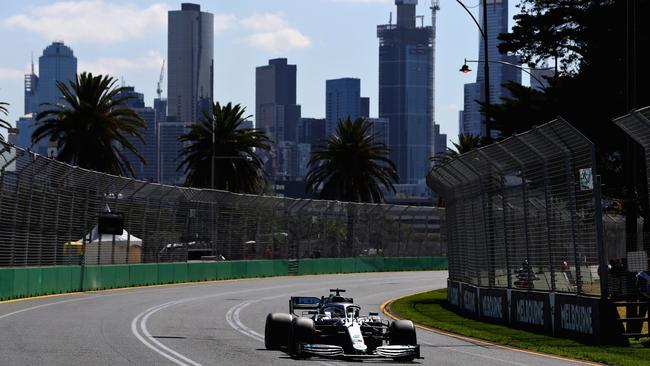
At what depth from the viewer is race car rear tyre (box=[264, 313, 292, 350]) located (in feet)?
68.4

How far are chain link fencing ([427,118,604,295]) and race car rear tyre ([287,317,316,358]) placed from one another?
5983 millimetres

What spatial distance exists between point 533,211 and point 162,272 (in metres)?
28.9

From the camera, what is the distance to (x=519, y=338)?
24.7m

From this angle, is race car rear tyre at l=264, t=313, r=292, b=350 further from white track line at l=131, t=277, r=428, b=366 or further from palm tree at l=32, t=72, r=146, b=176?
palm tree at l=32, t=72, r=146, b=176

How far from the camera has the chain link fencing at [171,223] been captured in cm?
3844

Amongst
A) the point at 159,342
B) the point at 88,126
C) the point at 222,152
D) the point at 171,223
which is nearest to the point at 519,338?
the point at 159,342

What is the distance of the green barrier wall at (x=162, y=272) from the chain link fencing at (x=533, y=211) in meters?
13.3

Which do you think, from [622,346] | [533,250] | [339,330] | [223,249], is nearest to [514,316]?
[533,250]

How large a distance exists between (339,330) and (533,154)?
7.67 meters

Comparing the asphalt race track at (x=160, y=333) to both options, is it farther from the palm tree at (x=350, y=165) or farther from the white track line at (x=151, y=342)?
the palm tree at (x=350, y=165)

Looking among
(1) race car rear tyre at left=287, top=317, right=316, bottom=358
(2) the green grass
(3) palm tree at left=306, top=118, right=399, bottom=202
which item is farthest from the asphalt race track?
(3) palm tree at left=306, top=118, right=399, bottom=202

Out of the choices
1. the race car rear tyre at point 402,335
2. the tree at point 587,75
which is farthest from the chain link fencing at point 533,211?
the tree at point 587,75

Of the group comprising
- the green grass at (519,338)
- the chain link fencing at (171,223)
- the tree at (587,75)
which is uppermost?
the tree at (587,75)

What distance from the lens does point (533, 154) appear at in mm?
25828
